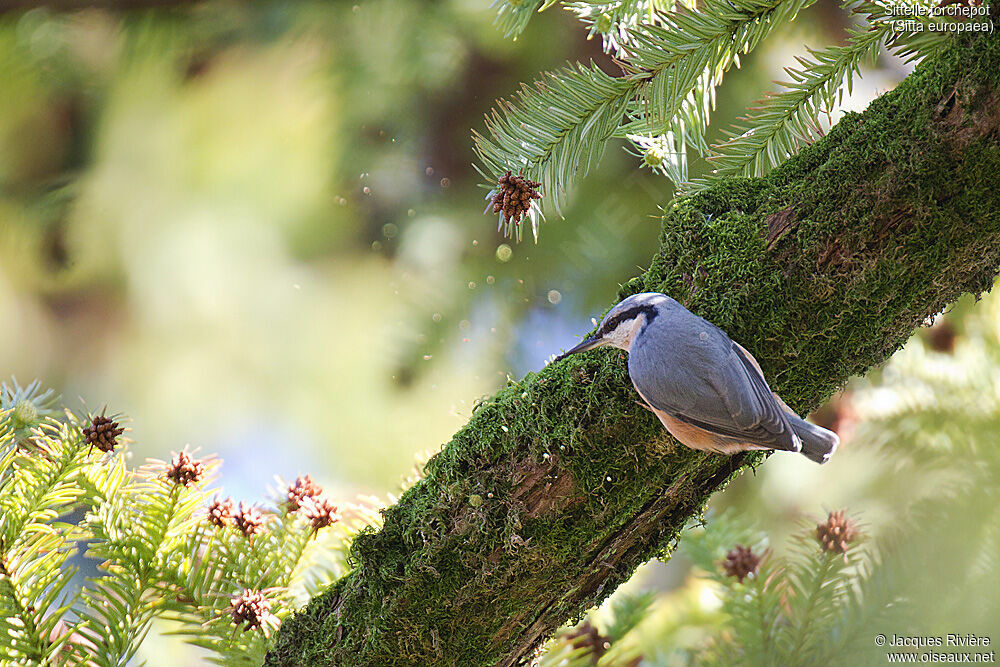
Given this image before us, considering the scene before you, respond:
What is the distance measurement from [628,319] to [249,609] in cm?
63

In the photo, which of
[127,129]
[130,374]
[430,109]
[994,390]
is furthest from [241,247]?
[994,390]

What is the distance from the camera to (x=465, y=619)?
0.90 metres

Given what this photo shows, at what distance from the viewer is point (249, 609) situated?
Result: 0.93 meters

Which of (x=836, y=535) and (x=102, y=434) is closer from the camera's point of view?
(x=102, y=434)

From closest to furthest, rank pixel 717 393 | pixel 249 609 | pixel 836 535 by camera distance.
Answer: pixel 717 393 → pixel 249 609 → pixel 836 535

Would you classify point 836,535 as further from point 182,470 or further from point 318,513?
point 182,470

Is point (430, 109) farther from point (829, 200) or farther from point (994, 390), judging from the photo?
point (994, 390)

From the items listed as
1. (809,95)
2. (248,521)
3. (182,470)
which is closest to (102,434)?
(182,470)

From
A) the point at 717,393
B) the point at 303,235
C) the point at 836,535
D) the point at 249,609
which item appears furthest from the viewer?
the point at 303,235

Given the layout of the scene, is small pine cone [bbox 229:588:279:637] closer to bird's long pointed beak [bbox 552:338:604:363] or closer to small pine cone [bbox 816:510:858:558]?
bird's long pointed beak [bbox 552:338:604:363]

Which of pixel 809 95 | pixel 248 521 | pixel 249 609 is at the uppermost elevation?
pixel 809 95

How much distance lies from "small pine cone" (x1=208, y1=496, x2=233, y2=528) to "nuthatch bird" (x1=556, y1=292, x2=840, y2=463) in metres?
0.60

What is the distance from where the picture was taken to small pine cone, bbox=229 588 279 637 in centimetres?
93

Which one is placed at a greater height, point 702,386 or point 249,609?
point 702,386
